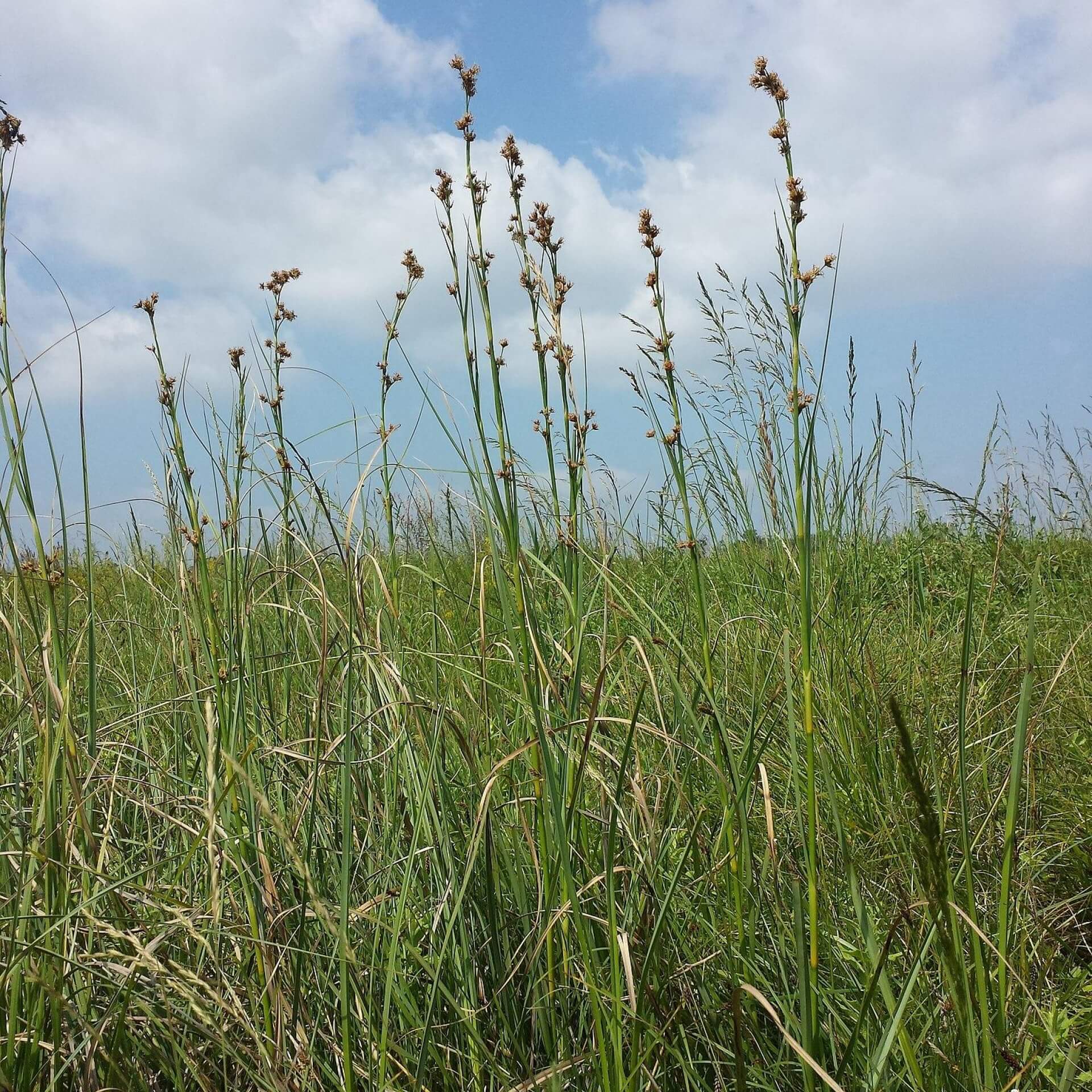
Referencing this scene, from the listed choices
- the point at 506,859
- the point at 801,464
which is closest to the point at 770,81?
the point at 801,464

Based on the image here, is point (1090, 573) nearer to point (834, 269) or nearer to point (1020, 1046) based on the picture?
point (1020, 1046)

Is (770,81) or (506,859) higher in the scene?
(770,81)

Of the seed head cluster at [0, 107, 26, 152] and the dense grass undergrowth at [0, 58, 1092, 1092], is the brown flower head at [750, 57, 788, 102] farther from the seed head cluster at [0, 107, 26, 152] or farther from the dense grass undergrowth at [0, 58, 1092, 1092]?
the seed head cluster at [0, 107, 26, 152]

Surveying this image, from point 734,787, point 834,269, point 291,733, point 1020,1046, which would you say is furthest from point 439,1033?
point 834,269

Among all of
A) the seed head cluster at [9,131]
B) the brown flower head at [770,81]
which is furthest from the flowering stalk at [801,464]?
the seed head cluster at [9,131]

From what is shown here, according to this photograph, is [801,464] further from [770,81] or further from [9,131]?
[9,131]

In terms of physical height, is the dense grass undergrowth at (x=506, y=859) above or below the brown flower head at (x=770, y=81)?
below

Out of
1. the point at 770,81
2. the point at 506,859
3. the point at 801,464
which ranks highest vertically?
the point at 770,81

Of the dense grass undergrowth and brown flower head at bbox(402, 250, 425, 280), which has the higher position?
brown flower head at bbox(402, 250, 425, 280)

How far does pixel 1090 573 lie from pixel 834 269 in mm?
3929

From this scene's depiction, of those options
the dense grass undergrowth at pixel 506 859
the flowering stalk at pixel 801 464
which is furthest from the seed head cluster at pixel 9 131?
the flowering stalk at pixel 801 464

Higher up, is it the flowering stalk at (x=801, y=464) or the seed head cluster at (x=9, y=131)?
the seed head cluster at (x=9, y=131)

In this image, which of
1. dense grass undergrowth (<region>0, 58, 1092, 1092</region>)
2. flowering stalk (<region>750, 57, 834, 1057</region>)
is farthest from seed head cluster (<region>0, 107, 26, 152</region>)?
flowering stalk (<region>750, 57, 834, 1057</region>)

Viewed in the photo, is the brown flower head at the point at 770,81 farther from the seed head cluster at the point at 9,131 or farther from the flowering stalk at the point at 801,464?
the seed head cluster at the point at 9,131
